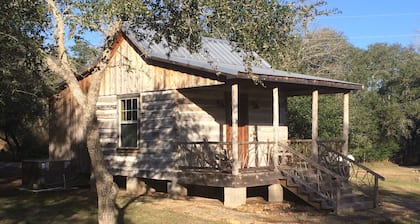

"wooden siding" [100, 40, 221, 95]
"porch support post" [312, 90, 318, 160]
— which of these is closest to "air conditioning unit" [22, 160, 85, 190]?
"wooden siding" [100, 40, 221, 95]

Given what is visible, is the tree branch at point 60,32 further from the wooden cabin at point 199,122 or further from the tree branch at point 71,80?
the wooden cabin at point 199,122

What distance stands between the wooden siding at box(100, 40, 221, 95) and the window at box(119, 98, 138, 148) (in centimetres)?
42

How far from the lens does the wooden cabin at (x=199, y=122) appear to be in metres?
13.3

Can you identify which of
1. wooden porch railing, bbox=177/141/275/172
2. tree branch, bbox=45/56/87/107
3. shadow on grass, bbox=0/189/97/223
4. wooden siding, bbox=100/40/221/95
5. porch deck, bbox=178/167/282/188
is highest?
wooden siding, bbox=100/40/221/95

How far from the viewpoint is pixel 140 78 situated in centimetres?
1597

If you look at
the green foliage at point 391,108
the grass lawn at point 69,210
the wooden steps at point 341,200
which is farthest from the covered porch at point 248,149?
the green foliage at point 391,108

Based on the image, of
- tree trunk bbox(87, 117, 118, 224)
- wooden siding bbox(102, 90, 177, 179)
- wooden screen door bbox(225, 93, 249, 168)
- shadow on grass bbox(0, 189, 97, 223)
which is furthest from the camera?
wooden screen door bbox(225, 93, 249, 168)

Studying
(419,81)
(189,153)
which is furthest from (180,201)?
(419,81)

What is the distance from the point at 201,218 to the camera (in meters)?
11.6

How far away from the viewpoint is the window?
16.3 metres

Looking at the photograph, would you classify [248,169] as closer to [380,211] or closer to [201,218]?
[201,218]

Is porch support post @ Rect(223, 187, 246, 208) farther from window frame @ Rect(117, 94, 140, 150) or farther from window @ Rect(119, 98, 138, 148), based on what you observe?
window @ Rect(119, 98, 138, 148)

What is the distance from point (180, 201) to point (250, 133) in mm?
3879

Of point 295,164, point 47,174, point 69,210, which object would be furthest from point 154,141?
point 295,164
